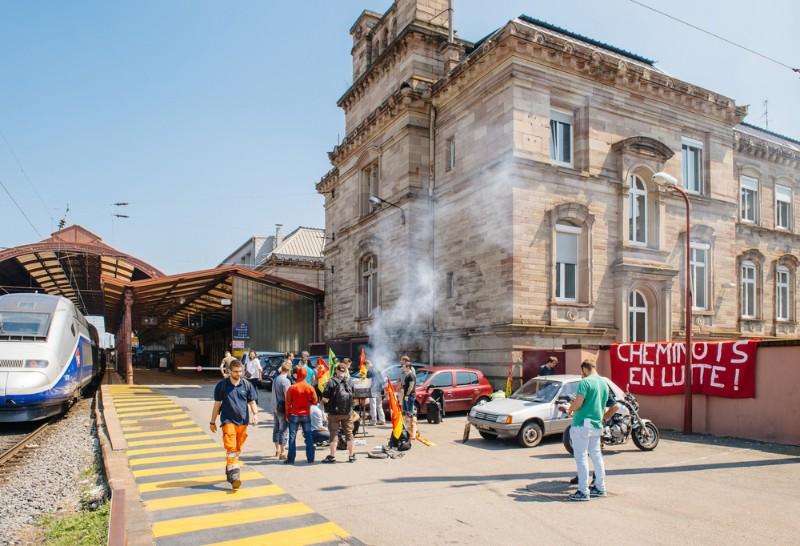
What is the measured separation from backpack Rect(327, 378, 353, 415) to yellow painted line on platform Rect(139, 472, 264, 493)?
5.70ft

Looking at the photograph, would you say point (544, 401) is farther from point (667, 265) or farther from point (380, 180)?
point (380, 180)

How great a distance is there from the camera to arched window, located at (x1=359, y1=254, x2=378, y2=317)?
2947 cm

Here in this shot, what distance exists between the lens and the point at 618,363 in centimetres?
1653

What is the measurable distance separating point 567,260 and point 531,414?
1069 centimetres

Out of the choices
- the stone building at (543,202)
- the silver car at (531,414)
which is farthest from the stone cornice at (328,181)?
the silver car at (531,414)

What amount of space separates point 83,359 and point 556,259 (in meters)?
16.5

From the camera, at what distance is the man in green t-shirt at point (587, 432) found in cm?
813

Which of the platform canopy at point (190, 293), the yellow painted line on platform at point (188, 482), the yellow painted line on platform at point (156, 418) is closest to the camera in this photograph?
the yellow painted line on platform at point (188, 482)

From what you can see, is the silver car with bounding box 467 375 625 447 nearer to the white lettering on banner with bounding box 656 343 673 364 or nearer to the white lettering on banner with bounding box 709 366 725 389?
the white lettering on banner with bounding box 709 366 725 389

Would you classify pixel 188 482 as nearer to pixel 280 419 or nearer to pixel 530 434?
pixel 280 419

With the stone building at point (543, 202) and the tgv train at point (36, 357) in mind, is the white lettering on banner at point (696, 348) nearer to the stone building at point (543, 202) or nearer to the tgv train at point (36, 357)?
the stone building at point (543, 202)

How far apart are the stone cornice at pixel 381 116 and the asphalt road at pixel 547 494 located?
56.3 ft

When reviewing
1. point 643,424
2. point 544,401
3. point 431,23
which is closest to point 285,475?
point 544,401

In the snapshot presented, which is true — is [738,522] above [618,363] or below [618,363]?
below
